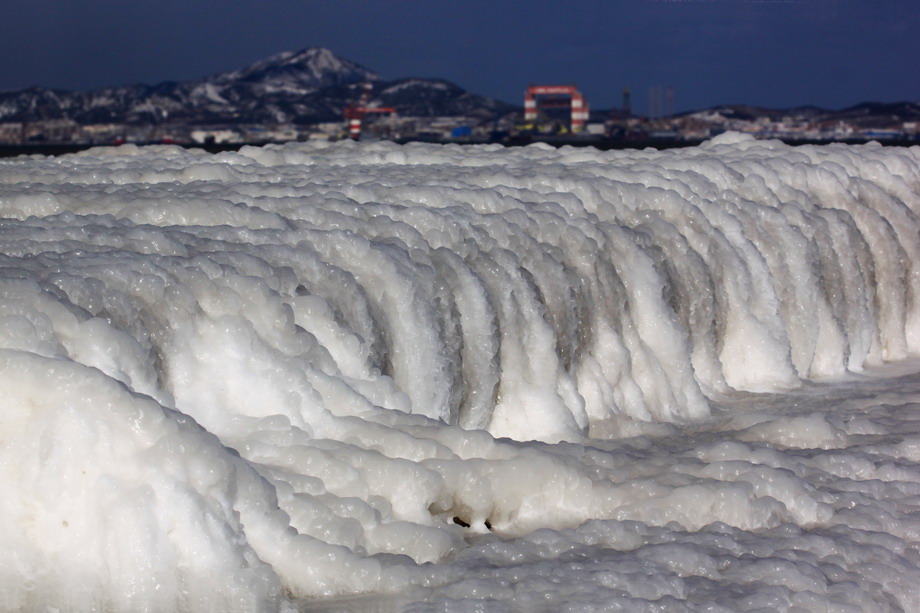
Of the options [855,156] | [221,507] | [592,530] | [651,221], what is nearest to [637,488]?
[592,530]

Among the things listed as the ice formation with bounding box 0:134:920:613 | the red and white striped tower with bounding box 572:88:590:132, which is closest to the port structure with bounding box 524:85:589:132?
the red and white striped tower with bounding box 572:88:590:132

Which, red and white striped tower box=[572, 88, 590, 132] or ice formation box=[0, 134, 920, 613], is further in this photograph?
red and white striped tower box=[572, 88, 590, 132]

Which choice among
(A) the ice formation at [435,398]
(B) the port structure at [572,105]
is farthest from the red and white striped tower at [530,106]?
(A) the ice formation at [435,398]

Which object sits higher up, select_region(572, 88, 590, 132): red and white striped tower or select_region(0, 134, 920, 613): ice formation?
select_region(0, 134, 920, 613): ice formation

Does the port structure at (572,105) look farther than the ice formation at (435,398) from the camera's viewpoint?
Yes

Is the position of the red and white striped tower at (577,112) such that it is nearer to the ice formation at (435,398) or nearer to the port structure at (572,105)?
the port structure at (572,105)

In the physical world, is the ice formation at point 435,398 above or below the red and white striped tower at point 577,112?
above

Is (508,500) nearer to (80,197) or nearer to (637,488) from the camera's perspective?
(637,488)

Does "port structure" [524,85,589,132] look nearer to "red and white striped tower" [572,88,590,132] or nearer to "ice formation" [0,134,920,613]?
"red and white striped tower" [572,88,590,132]
